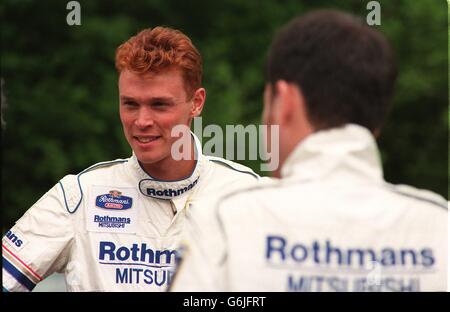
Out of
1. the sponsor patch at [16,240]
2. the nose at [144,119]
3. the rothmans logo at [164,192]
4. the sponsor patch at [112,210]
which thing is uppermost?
the nose at [144,119]

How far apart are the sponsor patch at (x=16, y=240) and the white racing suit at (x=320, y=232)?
180 centimetres

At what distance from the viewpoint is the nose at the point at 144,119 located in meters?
4.27

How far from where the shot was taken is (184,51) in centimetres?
438

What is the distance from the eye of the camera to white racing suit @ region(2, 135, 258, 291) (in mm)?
4191

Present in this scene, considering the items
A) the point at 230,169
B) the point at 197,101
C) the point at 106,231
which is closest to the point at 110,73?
the point at 197,101

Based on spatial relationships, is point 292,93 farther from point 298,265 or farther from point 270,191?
point 298,265

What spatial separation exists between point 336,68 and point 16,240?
2155mm

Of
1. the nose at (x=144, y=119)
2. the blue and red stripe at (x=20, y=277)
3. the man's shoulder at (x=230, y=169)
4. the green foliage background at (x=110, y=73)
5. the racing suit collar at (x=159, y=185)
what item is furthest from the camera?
the green foliage background at (x=110, y=73)

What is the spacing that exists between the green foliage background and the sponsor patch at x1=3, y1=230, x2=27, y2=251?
10.4 metres

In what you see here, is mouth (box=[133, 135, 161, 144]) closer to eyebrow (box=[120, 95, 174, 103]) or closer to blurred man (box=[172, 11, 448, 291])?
eyebrow (box=[120, 95, 174, 103])

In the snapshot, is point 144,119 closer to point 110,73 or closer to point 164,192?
point 164,192

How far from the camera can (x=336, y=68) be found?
2.54 metres

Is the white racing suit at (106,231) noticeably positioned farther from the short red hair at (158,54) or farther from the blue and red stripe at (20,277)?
the short red hair at (158,54)

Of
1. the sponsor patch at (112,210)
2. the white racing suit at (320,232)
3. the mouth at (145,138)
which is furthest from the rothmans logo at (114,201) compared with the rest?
the white racing suit at (320,232)
